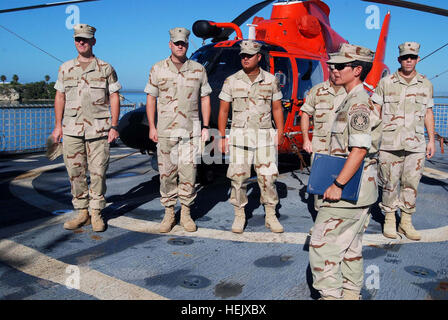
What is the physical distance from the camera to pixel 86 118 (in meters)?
3.93

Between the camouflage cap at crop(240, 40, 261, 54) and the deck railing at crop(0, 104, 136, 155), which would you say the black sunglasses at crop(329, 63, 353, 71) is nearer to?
the camouflage cap at crop(240, 40, 261, 54)

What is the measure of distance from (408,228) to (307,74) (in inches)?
138

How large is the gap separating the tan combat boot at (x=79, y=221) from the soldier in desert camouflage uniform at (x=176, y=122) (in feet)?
2.71

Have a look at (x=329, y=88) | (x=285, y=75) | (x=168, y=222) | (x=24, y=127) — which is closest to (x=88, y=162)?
(x=168, y=222)

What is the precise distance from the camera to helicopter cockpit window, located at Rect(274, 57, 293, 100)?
20.1ft

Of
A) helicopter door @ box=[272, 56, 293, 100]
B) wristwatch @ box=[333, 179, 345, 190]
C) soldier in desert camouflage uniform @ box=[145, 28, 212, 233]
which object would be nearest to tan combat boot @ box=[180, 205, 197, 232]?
soldier in desert camouflage uniform @ box=[145, 28, 212, 233]

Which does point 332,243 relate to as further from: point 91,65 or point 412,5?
point 412,5

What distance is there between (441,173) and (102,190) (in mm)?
6354

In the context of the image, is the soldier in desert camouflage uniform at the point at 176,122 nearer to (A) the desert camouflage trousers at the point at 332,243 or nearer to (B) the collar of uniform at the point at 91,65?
(B) the collar of uniform at the point at 91,65

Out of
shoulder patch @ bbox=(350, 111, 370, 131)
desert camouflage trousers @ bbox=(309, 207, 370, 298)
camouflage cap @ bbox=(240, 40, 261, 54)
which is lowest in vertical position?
desert camouflage trousers @ bbox=(309, 207, 370, 298)

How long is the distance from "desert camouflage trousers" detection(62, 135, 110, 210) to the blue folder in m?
2.43

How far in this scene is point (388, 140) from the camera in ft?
12.9

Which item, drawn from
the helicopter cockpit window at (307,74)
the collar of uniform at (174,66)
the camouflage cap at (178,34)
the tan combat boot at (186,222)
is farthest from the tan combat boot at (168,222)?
the helicopter cockpit window at (307,74)

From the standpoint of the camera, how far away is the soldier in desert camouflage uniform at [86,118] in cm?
392
